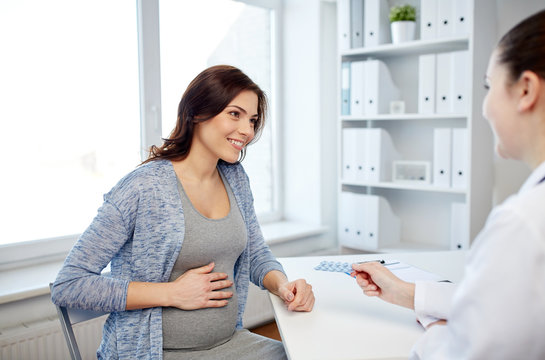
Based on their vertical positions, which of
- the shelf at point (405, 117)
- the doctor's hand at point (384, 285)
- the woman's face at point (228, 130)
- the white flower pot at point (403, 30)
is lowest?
the doctor's hand at point (384, 285)

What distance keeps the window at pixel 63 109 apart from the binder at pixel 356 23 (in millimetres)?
1271

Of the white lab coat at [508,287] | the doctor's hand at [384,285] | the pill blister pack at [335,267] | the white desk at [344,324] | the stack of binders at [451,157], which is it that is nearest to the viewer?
the white lab coat at [508,287]

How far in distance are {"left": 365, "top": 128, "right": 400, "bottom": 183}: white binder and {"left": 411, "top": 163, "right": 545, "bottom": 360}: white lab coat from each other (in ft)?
6.81

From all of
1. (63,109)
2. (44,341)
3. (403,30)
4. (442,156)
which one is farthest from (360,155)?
(44,341)

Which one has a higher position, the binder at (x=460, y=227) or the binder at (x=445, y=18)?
the binder at (x=445, y=18)

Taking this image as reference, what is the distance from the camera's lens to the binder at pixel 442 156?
2.56 metres

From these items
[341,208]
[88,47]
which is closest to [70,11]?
[88,47]

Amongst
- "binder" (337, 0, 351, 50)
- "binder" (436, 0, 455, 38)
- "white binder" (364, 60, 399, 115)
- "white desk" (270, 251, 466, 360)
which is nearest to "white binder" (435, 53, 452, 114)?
"binder" (436, 0, 455, 38)

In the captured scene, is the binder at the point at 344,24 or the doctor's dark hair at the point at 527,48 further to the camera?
the binder at the point at 344,24

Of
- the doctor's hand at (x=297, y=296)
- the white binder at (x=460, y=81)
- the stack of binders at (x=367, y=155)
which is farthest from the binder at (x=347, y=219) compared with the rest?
the doctor's hand at (x=297, y=296)

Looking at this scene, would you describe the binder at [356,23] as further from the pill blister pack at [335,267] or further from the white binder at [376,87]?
the pill blister pack at [335,267]

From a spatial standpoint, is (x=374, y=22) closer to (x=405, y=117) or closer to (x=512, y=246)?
(x=405, y=117)

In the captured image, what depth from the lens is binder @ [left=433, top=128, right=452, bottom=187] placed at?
256 cm

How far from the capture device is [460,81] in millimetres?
2471
